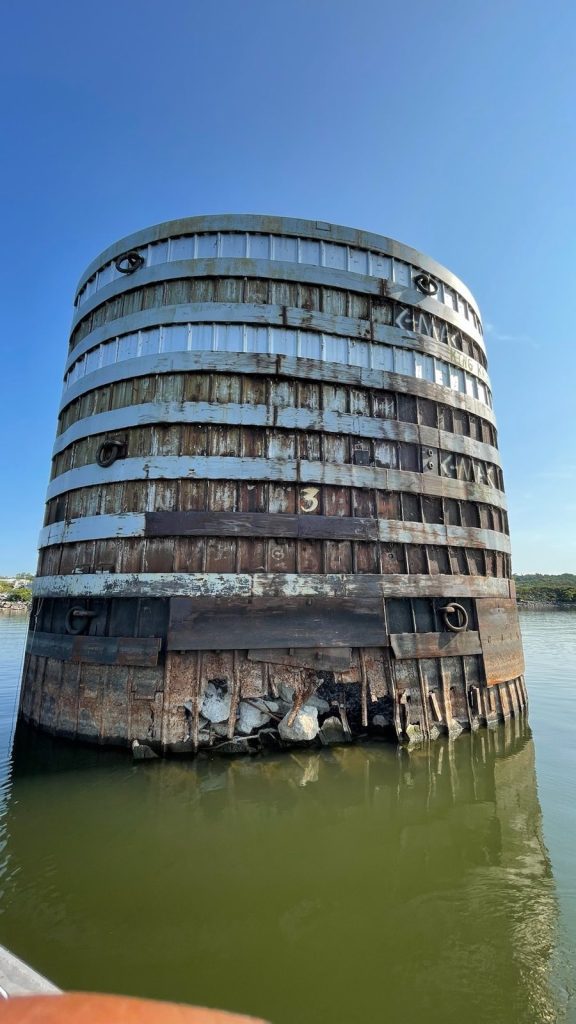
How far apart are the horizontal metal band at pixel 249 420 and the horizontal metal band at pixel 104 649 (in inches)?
195

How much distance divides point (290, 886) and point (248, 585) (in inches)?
220

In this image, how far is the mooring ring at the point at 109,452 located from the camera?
11.6 meters

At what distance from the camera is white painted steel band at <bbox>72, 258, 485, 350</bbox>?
12.1 metres

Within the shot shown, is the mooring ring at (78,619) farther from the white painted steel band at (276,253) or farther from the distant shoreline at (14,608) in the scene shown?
the distant shoreline at (14,608)

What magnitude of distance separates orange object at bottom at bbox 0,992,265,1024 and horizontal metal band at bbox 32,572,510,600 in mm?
7966

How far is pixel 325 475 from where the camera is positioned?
37.7 ft

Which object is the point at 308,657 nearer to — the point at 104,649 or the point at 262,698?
the point at 262,698

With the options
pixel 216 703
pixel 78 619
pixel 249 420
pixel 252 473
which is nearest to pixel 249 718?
pixel 216 703

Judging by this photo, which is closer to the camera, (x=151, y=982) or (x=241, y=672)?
(x=151, y=982)

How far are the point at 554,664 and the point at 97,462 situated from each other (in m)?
22.9

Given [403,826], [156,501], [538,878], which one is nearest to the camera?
[538,878]

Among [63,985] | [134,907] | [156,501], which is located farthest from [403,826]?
[156,501]

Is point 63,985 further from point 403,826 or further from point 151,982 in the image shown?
point 403,826

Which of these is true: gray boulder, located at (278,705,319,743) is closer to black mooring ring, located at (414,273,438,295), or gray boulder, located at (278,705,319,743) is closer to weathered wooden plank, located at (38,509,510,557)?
weathered wooden plank, located at (38,509,510,557)
